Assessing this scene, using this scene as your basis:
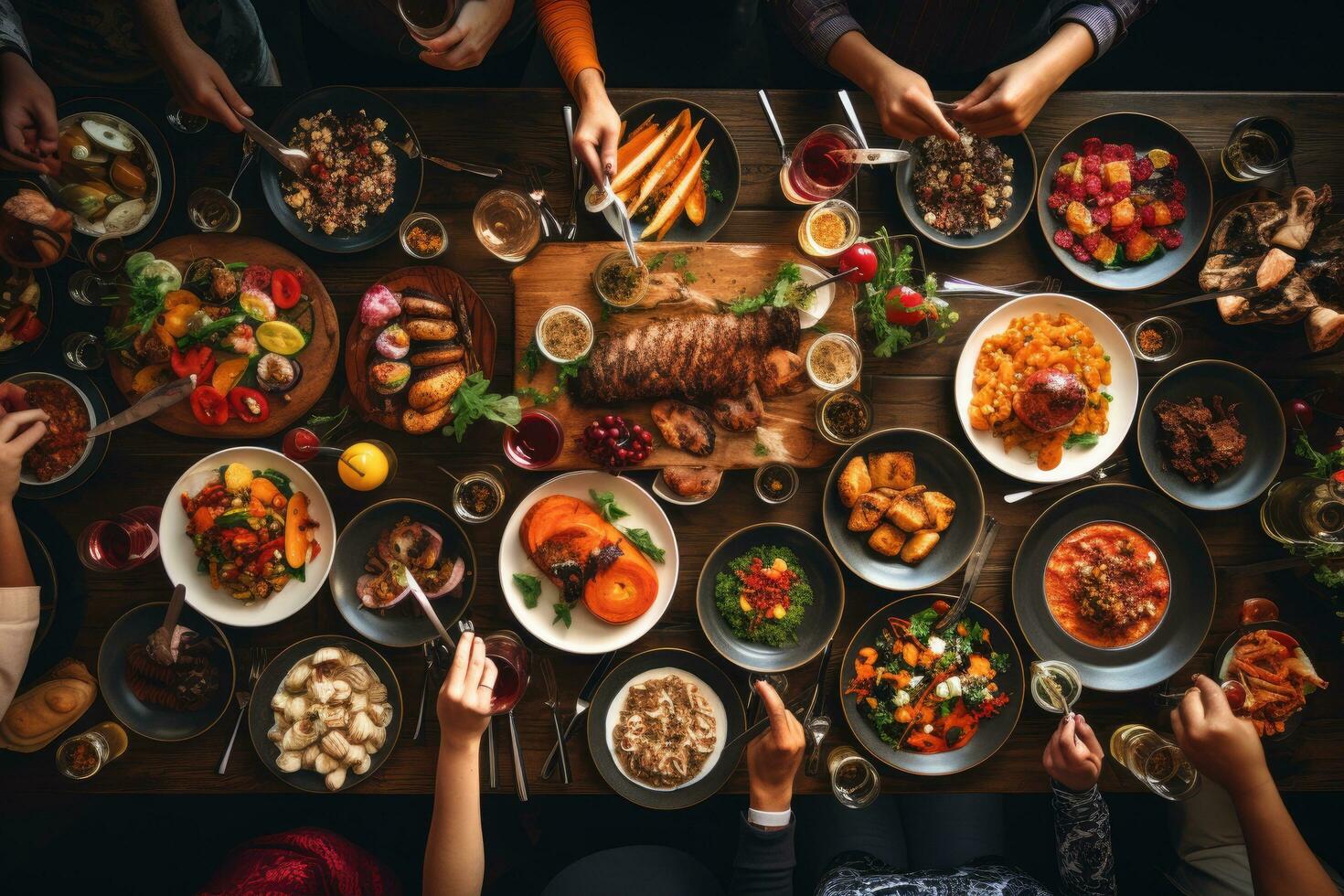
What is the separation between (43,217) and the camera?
2.95m

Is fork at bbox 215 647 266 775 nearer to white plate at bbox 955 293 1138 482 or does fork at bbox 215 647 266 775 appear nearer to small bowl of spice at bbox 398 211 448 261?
small bowl of spice at bbox 398 211 448 261

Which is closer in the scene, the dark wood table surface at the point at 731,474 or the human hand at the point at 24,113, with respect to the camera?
the human hand at the point at 24,113

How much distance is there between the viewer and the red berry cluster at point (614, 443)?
3.11m

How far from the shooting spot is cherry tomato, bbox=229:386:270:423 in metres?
3.10

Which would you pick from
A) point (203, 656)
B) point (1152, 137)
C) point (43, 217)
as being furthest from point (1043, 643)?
point (43, 217)

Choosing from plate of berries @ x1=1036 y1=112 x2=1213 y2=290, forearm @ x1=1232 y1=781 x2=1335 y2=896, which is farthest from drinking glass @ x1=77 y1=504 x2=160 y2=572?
forearm @ x1=1232 y1=781 x2=1335 y2=896

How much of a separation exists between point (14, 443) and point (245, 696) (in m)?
1.37

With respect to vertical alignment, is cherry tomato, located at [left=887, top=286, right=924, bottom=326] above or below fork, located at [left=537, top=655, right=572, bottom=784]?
above

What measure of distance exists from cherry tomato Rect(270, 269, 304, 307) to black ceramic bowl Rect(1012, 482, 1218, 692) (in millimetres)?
3494

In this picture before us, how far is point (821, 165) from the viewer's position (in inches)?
126

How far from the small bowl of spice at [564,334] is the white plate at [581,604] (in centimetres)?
55

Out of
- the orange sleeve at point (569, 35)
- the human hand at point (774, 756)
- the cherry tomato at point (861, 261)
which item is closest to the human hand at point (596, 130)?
the orange sleeve at point (569, 35)

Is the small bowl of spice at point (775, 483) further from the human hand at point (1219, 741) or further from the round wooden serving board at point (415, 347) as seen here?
the human hand at point (1219, 741)

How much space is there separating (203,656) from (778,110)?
3.59m
